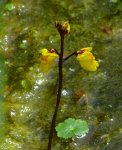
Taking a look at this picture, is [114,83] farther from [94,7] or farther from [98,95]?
[94,7]

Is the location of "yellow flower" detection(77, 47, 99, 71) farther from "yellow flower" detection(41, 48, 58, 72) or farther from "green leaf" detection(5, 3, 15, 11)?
"green leaf" detection(5, 3, 15, 11)

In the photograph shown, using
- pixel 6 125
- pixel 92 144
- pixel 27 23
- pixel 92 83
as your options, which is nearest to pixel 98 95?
pixel 92 83

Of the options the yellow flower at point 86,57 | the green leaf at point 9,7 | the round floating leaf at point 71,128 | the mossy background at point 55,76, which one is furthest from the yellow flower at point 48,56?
the green leaf at point 9,7

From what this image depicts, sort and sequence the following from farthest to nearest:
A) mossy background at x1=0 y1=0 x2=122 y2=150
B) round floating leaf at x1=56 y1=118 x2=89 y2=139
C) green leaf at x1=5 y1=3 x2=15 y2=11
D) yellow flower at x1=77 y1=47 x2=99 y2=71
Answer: green leaf at x1=5 y1=3 x2=15 y2=11 < mossy background at x1=0 y1=0 x2=122 y2=150 < round floating leaf at x1=56 y1=118 x2=89 y2=139 < yellow flower at x1=77 y1=47 x2=99 y2=71

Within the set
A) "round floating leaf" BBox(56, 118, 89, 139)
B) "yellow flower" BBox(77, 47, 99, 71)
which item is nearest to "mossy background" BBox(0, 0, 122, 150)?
"round floating leaf" BBox(56, 118, 89, 139)

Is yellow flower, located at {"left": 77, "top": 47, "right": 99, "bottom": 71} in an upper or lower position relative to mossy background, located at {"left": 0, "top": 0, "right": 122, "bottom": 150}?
upper

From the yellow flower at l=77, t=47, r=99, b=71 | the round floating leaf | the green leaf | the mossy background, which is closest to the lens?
the yellow flower at l=77, t=47, r=99, b=71
